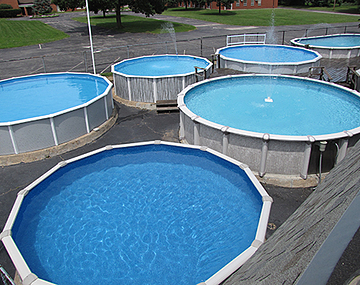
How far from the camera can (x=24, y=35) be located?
139ft

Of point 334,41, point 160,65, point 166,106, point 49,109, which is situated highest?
point 334,41

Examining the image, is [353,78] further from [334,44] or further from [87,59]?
[87,59]

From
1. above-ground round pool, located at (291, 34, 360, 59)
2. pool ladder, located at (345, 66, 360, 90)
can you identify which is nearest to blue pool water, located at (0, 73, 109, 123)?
pool ladder, located at (345, 66, 360, 90)

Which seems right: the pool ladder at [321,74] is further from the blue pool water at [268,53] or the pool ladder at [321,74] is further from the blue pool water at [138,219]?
the blue pool water at [138,219]

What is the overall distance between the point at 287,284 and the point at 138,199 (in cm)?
622

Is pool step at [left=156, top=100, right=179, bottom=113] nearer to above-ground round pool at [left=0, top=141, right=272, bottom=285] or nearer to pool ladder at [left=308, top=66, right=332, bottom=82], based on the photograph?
above-ground round pool at [left=0, top=141, right=272, bottom=285]

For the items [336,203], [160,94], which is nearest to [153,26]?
[160,94]

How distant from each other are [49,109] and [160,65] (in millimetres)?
9004

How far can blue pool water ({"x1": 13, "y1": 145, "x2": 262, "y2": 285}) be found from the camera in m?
5.84

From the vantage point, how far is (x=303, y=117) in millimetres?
11602

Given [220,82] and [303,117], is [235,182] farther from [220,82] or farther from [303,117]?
[220,82]

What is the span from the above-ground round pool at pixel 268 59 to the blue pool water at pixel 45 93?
806cm

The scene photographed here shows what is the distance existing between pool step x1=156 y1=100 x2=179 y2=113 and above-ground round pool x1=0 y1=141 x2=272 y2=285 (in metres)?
5.27

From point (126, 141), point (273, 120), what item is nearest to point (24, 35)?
point (126, 141)
